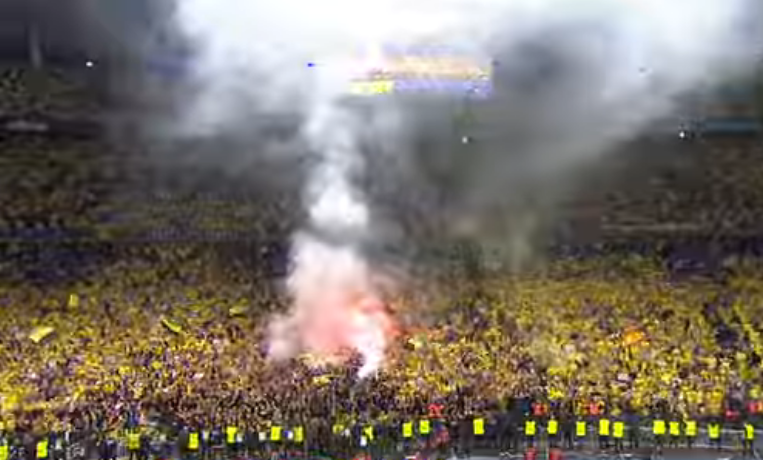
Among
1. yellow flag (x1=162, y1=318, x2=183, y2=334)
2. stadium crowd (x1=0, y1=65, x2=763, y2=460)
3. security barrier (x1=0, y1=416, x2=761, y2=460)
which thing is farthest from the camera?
yellow flag (x1=162, y1=318, x2=183, y2=334)

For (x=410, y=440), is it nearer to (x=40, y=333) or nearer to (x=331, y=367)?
(x=331, y=367)

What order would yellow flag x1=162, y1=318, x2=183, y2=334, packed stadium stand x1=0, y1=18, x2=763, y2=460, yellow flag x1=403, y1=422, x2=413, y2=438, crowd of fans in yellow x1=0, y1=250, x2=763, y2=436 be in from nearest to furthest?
yellow flag x1=403, y1=422, x2=413, y2=438 < packed stadium stand x1=0, y1=18, x2=763, y2=460 < crowd of fans in yellow x1=0, y1=250, x2=763, y2=436 < yellow flag x1=162, y1=318, x2=183, y2=334

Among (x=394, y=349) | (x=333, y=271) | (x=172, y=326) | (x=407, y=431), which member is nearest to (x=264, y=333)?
(x=172, y=326)

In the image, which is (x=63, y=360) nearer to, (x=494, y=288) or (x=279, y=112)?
(x=279, y=112)

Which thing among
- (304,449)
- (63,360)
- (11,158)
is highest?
(11,158)

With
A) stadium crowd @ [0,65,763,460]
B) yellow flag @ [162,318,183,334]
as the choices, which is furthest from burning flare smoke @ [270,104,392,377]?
yellow flag @ [162,318,183,334]

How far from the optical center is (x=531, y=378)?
17.7 m

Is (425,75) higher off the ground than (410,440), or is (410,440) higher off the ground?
(425,75)

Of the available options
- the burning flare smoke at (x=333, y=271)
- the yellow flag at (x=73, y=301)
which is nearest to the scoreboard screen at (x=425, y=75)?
the burning flare smoke at (x=333, y=271)

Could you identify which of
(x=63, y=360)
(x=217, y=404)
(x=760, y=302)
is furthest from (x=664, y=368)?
(x=63, y=360)

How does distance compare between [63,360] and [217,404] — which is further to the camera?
[63,360]

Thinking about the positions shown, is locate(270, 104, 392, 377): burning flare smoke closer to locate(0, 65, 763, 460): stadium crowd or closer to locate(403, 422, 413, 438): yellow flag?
locate(0, 65, 763, 460): stadium crowd

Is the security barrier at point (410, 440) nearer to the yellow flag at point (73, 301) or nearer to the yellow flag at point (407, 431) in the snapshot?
the yellow flag at point (407, 431)

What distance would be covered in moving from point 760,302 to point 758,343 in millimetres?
1804
